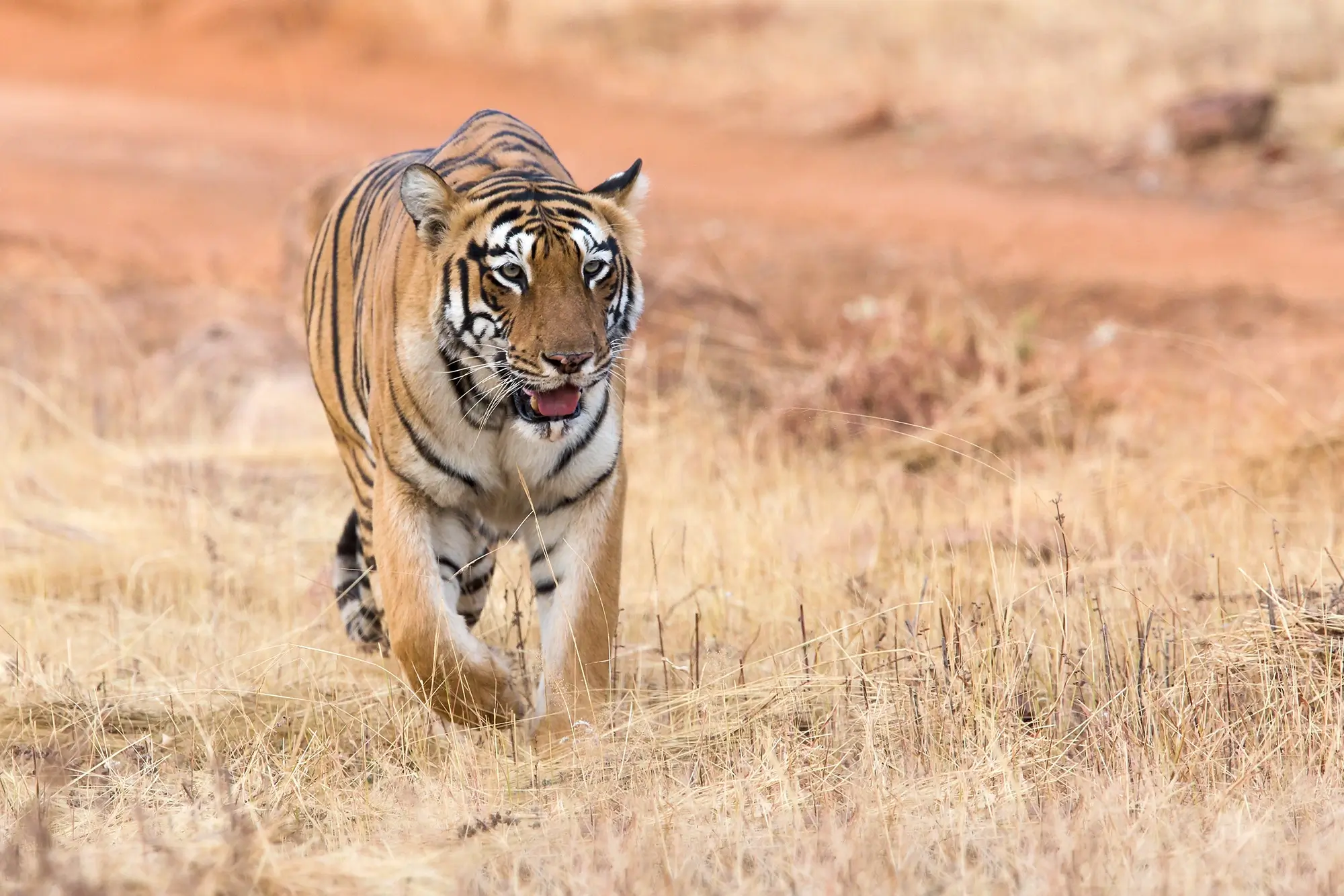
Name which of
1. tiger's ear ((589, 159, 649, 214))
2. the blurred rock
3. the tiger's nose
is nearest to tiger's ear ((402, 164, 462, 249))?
tiger's ear ((589, 159, 649, 214))

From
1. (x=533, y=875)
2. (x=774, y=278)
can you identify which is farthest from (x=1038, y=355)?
(x=533, y=875)

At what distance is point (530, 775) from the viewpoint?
371 centimetres

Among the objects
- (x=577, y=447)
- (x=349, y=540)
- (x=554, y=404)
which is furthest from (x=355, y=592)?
(x=554, y=404)

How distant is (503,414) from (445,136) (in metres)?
14.0

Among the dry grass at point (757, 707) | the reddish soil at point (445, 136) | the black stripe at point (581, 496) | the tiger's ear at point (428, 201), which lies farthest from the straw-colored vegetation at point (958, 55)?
the tiger's ear at point (428, 201)

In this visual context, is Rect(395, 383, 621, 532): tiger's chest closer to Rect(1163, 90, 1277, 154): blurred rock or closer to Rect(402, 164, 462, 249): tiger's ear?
Rect(402, 164, 462, 249): tiger's ear

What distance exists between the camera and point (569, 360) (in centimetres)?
368

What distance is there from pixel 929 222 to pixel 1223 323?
323 cm

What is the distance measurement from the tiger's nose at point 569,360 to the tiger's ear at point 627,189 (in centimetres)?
59

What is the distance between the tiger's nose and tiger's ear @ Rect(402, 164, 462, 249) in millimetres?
492

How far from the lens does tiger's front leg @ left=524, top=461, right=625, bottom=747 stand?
3979 millimetres

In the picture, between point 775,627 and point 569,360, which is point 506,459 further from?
point 775,627

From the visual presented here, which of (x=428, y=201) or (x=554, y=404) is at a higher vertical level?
(x=428, y=201)

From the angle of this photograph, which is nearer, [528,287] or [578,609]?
[528,287]
